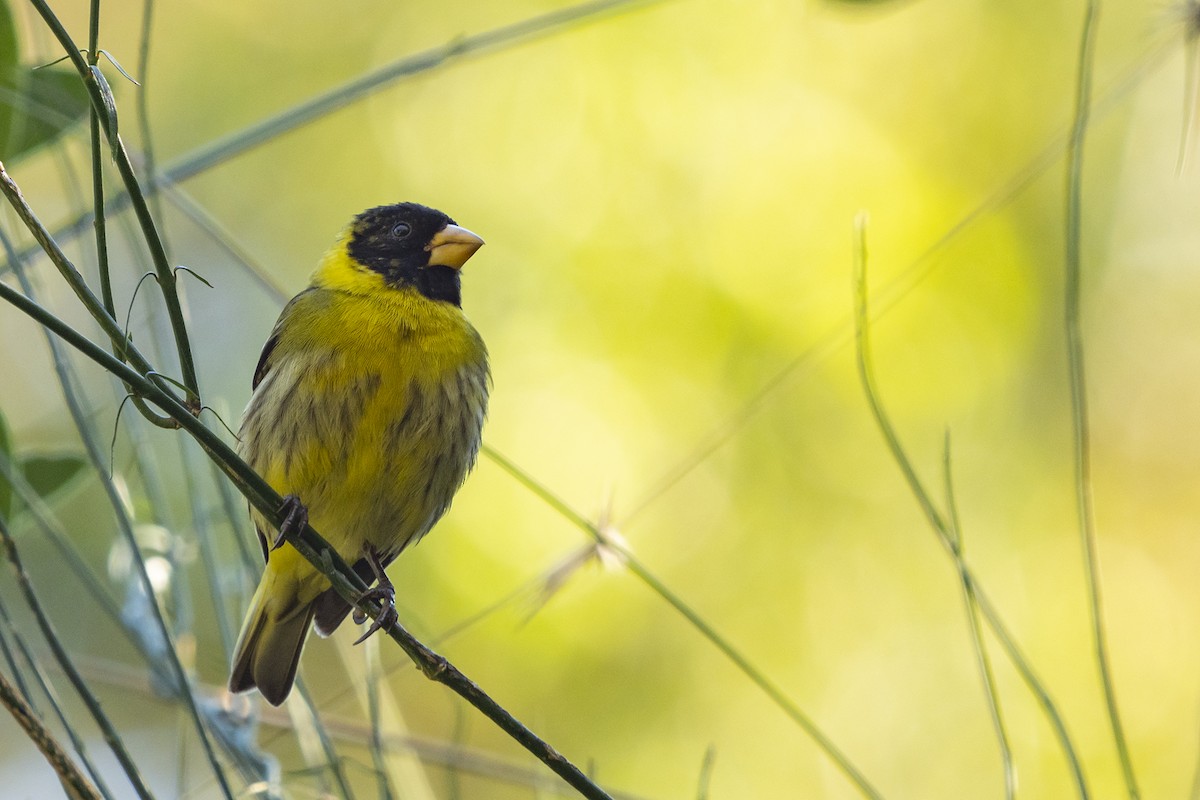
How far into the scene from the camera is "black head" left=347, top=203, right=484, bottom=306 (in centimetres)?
370

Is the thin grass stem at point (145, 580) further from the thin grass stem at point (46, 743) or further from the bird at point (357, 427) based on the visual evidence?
the bird at point (357, 427)

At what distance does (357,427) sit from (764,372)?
3242mm

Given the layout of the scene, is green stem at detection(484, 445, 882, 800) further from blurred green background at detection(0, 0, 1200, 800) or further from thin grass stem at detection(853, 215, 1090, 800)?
blurred green background at detection(0, 0, 1200, 800)

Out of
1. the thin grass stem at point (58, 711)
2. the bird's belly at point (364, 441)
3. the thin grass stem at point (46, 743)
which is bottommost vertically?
the thin grass stem at point (46, 743)

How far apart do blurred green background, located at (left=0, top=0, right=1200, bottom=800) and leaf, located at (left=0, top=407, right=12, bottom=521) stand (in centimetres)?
307

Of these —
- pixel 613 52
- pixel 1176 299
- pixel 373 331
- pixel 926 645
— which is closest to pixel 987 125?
A: pixel 1176 299

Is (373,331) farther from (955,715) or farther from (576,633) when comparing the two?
(955,715)

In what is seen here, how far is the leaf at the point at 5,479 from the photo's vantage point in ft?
7.51

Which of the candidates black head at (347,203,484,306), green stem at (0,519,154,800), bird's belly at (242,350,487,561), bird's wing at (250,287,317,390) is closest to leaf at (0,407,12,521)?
green stem at (0,519,154,800)

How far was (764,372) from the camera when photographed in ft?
20.0

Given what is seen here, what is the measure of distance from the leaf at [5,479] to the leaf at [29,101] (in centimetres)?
52

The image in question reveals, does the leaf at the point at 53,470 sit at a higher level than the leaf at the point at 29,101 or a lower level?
lower

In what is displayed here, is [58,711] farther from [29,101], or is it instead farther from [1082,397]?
[1082,397]

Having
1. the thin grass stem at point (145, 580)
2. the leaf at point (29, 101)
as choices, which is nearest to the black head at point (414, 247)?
the leaf at point (29, 101)
